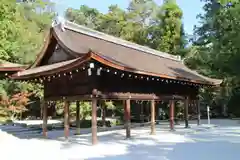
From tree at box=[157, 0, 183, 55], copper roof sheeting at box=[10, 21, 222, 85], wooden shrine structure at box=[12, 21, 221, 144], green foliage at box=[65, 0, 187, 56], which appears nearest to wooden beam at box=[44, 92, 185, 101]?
wooden shrine structure at box=[12, 21, 221, 144]

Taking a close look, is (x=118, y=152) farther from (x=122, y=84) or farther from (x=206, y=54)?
(x=206, y=54)

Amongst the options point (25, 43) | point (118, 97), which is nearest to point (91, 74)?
point (118, 97)

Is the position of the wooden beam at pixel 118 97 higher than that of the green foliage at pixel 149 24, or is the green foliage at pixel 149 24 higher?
the green foliage at pixel 149 24

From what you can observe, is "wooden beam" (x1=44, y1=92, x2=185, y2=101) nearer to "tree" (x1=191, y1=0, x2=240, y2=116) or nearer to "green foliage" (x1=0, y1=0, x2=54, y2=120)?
"green foliage" (x1=0, y1=0, x2=54, y2=120)

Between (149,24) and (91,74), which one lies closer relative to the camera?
(91,74)

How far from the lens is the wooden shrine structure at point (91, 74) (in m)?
8.95

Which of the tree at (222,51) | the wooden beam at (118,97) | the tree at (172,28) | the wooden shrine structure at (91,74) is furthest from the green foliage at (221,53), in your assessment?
the wooden beam at (118,97)

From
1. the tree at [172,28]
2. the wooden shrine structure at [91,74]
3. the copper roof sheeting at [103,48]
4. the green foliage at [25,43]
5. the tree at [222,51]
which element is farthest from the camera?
the tree at [172,28]

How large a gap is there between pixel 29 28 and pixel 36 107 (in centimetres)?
801

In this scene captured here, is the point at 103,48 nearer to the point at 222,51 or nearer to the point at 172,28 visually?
the point at 222,51

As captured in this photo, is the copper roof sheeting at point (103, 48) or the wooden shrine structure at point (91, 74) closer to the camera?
the wooden shrine structure at point (91, 74)

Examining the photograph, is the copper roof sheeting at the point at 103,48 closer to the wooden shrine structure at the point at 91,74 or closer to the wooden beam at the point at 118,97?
the wooden shrine structure at the point at 91,74

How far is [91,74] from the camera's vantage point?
913 cm

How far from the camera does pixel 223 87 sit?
2222 centimetres
